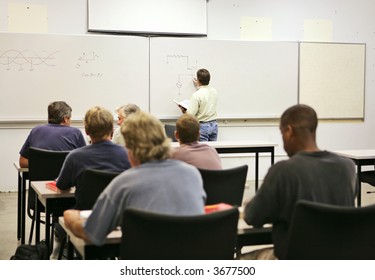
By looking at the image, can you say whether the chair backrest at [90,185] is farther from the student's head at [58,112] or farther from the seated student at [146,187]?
the student's head at [58,112]

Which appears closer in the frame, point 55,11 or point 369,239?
point 369,239

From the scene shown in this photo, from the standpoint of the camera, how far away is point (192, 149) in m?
3.28

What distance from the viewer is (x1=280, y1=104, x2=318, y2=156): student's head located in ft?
7.10

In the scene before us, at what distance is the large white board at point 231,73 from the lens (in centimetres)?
707

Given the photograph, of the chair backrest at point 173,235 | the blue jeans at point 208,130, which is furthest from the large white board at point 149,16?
the chair backrest at point 173,235

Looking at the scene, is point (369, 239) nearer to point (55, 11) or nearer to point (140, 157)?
point (140, 157)

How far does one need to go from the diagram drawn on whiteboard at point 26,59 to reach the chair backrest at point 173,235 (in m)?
5.15

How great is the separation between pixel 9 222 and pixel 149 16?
3150mm

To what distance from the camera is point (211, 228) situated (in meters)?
1.87

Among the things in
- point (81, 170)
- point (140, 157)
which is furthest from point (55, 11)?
point (140, 157)

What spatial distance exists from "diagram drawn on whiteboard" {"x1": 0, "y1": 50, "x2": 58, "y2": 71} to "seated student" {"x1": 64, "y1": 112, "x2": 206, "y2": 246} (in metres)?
4.81

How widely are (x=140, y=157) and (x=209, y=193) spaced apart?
3.17 ft

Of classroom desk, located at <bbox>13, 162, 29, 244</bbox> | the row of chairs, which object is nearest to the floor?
classroom desk, located at <bbox>13, 162, 29, 244</bbox>

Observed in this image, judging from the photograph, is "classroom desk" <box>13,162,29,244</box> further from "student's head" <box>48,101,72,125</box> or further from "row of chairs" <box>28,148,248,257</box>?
A: "row of chairs" <box>28,148,248,257</box>
